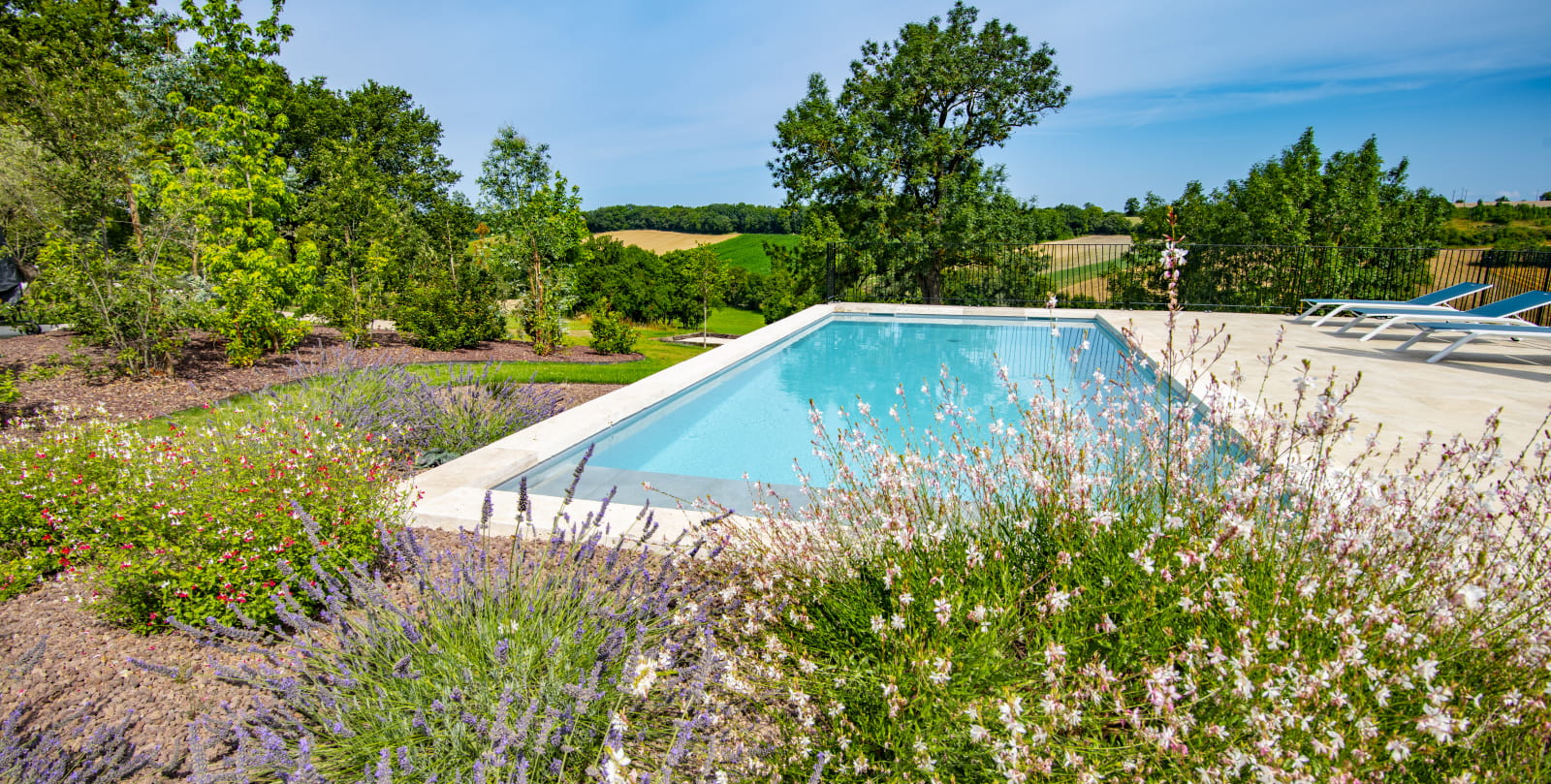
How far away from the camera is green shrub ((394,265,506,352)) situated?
10.7 metres

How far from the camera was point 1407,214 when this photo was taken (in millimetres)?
18328

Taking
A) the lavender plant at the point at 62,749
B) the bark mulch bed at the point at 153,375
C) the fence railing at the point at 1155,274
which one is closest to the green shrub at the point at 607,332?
the bark mulch bed at the point at 153,375

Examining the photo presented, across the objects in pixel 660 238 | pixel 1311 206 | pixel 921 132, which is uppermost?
pixel 921 132

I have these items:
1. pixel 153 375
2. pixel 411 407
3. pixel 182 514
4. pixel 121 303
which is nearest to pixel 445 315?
pixel 153 375

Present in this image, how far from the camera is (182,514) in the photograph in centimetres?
268

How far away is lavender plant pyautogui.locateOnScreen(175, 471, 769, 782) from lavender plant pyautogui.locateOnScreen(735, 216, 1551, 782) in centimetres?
32

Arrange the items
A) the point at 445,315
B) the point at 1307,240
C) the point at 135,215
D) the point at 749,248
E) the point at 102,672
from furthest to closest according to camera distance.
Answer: the point at 749,248 < the point at 1307,240 < the point at 445,315 < the point at 135,215 < the point at 102,672

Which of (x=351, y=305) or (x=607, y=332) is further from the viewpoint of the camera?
(x=607, y=332)

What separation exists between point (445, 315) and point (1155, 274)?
11754 mm

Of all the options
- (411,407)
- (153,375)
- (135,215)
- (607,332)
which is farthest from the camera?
(607,332)

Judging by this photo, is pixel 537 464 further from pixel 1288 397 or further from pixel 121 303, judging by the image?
pixel 1288 397

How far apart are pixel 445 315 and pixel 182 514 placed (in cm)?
878

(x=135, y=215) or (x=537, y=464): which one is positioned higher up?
(x=135, y=215)

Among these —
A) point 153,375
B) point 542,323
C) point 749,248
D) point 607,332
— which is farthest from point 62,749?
point 749,248
